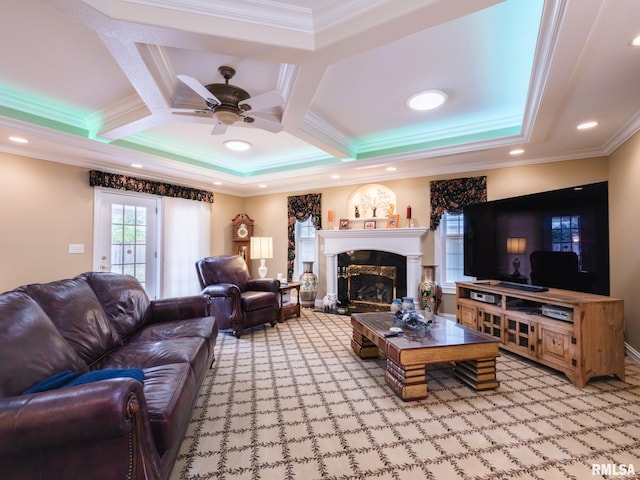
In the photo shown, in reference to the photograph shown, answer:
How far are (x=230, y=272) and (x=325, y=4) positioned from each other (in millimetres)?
3600

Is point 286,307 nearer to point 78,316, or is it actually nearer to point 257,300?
point 257,300

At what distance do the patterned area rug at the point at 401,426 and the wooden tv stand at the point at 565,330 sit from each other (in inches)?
5.8

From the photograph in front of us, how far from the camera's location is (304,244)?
6.12 m

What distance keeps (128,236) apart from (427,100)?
187 inches

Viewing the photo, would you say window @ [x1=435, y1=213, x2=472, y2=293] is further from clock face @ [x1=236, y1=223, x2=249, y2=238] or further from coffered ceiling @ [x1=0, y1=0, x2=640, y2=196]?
clock face @ [x1=236, y1=223, x2=249, y2=238]

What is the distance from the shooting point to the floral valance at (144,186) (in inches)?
169

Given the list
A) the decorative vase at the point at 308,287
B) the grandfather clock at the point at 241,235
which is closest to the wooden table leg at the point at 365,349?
the decorative vase at the point at 308,287

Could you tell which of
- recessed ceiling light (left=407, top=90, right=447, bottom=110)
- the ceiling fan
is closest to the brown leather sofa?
the ceiling fan

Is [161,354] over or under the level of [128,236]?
under

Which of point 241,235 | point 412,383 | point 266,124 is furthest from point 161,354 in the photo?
point 241,235

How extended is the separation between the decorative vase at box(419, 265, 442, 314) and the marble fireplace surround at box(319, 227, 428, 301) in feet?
0.46

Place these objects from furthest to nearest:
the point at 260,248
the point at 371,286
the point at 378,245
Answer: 1. the point at 371,286
2. the point at 260,248
3. the point at 378,245

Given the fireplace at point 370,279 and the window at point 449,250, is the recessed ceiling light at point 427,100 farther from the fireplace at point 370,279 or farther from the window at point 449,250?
the fireplace at point 370,279

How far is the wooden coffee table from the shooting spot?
225 cm
